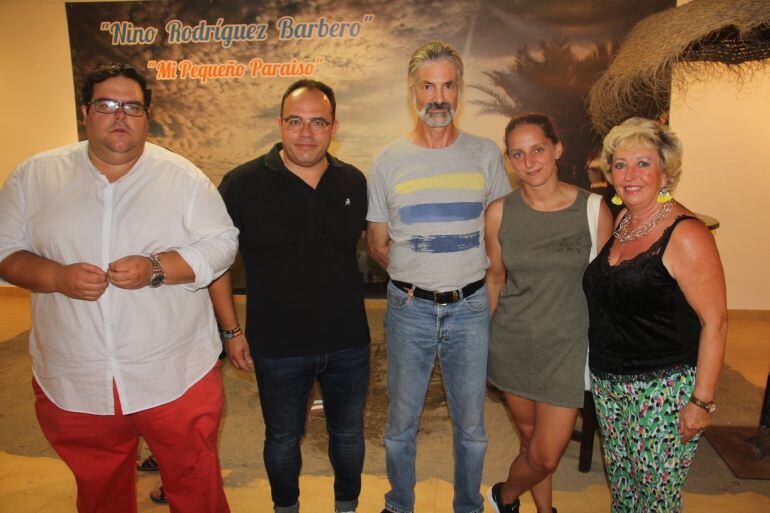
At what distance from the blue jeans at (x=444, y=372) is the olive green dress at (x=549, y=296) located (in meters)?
0.16

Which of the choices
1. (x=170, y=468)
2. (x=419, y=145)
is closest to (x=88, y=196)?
(x=170, y=468)

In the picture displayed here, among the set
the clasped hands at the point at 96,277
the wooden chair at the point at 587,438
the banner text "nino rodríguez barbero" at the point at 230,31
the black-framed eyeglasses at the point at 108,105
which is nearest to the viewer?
the clasped hands at the point at 96,277

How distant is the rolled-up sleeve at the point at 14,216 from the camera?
1650 mm

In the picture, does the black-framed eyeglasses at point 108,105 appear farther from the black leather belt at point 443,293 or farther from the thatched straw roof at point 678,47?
the thatched straw roof at point 678,47

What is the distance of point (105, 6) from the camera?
5695 millimetres

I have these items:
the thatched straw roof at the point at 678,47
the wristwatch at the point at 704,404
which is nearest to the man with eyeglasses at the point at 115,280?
the wristwatch at the point at 704,404

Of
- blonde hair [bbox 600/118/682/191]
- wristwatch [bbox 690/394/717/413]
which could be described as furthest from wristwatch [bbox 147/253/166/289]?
wristwatch [bbox 690/394/717/413]

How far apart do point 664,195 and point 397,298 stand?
0.99 meters

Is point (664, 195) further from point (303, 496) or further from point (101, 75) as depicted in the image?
point (303, 496)

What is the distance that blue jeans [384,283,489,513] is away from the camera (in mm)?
2082

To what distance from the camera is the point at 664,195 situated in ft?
5.64

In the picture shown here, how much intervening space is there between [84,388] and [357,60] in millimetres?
4593

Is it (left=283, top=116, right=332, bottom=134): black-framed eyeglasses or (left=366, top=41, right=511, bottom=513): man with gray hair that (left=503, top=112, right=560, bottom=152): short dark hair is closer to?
(left=366, top=41, right=511, bottom=513): man with gray hair

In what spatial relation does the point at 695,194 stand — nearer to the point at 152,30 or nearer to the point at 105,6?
the point at 152,30
